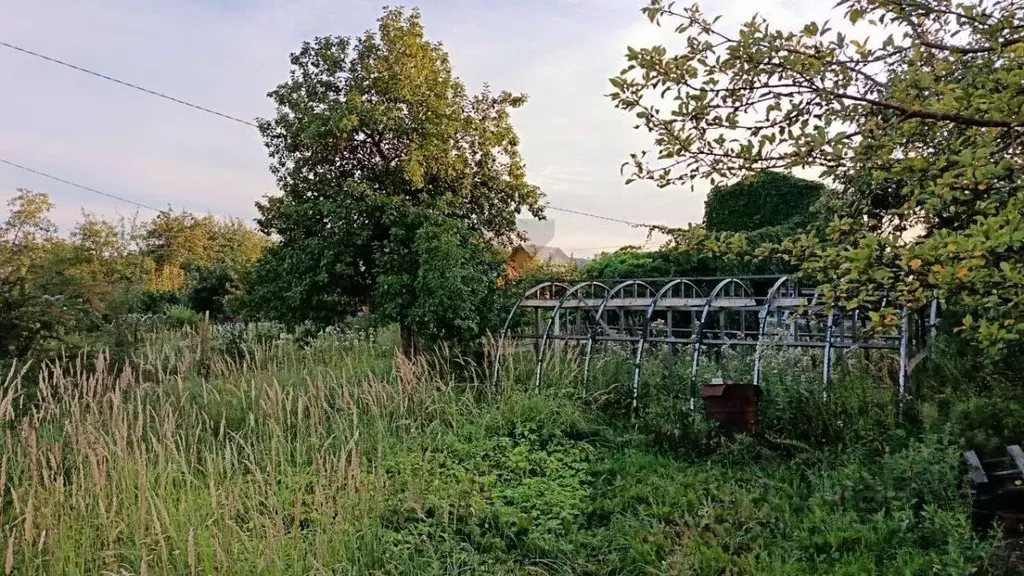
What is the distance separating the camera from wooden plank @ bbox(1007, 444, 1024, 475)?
3188 millimetres

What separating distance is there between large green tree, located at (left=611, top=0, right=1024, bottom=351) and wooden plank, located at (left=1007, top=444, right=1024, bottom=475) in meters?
1.76

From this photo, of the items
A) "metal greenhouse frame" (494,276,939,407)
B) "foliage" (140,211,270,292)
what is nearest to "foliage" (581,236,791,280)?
"metal greenhouse frame" (494,276,939,407)

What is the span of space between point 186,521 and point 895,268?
295 cm

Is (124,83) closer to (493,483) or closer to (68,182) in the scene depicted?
(68,182)

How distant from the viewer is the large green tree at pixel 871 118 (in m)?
1.54

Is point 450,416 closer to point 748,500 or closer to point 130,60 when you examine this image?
point 748,500

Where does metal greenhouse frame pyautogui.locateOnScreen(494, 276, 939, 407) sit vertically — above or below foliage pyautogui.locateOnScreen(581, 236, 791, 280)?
below

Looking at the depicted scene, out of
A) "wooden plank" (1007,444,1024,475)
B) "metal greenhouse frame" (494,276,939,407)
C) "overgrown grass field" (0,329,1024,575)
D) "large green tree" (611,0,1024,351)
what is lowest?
"overgrown grass field" (0,329,1024,575)

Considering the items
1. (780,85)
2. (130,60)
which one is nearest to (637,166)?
(780,85)

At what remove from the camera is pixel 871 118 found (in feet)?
5.89

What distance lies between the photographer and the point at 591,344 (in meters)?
6.08

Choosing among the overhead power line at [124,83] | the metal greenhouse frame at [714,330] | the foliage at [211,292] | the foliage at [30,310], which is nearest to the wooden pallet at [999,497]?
the metal greenhouse frame at [714,330]

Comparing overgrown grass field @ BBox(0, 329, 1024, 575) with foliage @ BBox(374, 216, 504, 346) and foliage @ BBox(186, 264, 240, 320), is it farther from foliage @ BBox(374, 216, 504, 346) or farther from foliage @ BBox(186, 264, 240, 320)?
foliage @ BBox(186, 264, 240, 320)

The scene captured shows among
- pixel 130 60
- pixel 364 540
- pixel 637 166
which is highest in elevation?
pixel 130 60
